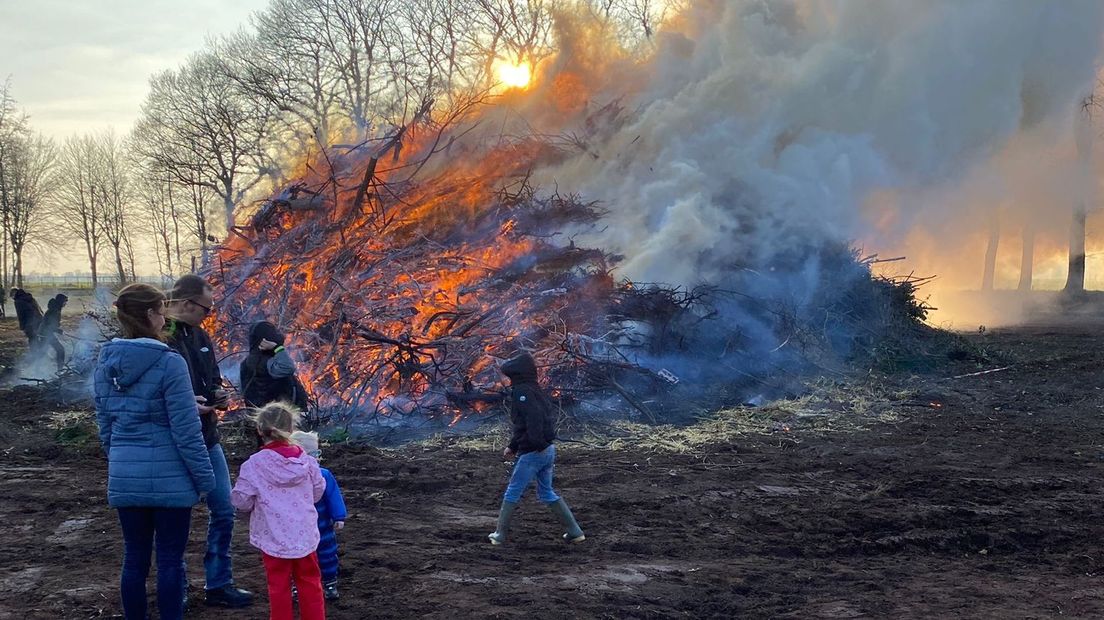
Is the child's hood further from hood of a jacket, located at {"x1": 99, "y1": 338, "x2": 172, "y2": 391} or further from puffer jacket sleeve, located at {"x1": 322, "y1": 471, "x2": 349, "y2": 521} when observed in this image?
hood of a jacket, located at {"x1": 99, "y1": 338, "x2": 172, "y2": 391}

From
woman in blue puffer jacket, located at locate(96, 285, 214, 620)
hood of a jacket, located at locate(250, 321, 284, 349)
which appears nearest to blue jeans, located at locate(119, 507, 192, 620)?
woman in blue puffer jacket, located at locate(96, 285, 214, 620)

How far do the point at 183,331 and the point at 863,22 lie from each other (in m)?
14.9

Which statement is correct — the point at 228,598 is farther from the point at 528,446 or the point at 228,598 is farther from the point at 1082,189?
the point at 1082,189

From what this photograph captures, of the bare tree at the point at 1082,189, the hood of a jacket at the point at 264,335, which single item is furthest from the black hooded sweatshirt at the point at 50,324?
the bare tree at the point at 1082,189

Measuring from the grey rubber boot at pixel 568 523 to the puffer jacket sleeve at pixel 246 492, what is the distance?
89.8 inches

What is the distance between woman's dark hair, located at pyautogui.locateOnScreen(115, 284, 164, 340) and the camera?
135 inches

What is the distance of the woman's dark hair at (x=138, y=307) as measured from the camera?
343cm

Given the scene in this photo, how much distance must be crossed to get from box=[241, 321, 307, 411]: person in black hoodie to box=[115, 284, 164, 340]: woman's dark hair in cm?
158

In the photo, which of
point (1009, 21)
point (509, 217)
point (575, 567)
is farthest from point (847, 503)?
point (1009, 21)

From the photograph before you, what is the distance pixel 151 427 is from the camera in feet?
11.4

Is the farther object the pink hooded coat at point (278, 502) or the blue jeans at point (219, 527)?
the blue jeans at point (219, 527)

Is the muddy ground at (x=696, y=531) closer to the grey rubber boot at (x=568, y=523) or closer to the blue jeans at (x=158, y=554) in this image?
the grey rubber boot at (x=568, y=523)

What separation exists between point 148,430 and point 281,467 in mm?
582

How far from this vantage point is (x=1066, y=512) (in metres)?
6.18
